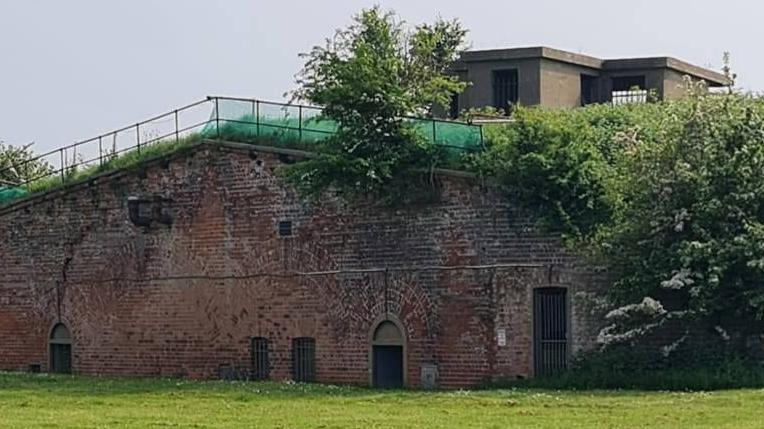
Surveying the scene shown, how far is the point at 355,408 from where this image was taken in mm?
26984

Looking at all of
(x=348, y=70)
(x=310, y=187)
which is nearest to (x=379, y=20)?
(x=348, y=70)

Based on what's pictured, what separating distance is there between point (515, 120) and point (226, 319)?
8.91 m

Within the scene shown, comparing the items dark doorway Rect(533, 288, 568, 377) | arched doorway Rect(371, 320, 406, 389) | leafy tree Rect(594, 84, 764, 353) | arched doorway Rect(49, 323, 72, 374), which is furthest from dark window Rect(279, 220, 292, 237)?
leafy tree Rect(594, 84, 764, 353)

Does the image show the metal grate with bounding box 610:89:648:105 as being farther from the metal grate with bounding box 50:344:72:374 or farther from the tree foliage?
the metal grate with bounding box 50:344:72:374

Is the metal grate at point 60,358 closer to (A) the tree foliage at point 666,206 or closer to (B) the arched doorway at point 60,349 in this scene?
(B) the arched doorway at point 60,349

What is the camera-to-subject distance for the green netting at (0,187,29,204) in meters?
43.9

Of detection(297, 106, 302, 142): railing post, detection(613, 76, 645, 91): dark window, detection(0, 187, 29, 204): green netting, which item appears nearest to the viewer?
detection(297, 106, 302, 142): railing post

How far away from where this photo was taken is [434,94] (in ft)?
120

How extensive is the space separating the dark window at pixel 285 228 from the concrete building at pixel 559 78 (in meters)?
9.91

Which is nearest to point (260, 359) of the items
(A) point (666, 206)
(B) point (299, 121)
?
(B) point (299, 121)

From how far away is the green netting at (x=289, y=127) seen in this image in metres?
36.4

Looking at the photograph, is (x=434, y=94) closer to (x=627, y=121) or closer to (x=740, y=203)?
(x=627, y=121)

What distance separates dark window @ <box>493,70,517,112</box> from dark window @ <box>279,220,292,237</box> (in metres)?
10.4

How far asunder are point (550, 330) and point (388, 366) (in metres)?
4.30
